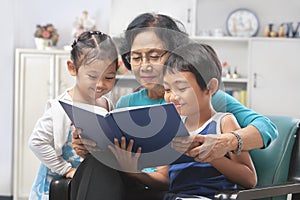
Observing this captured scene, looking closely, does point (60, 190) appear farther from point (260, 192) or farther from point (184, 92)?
point (260, 192)

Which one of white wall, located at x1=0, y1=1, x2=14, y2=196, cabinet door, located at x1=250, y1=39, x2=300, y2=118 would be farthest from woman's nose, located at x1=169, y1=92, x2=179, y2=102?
white wall, located at x1=0, y1=1, x2=14, y2=196

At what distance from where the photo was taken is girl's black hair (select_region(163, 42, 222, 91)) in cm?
179

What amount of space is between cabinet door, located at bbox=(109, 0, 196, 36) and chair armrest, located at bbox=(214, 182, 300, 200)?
2.96m

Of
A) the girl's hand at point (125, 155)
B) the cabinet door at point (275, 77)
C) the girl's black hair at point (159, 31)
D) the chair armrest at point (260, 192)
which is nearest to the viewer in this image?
the chair armrest at point (260, 192)

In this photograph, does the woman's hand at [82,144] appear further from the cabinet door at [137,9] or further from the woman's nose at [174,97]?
the cabinet door at [137,9]

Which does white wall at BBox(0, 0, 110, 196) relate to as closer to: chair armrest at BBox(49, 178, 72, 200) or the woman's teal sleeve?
chair armrest at BBox(49, 178, 72, 200)

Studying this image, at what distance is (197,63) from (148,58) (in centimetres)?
19

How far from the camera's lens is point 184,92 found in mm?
1757

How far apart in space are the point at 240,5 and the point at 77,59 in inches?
114

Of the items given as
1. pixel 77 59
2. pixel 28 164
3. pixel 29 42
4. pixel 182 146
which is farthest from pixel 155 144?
pixel 29 42

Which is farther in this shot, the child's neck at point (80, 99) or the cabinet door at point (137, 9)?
the cabinet door at point (137, 9)

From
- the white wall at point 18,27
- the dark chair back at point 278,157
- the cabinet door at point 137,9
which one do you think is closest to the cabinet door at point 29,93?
the white wall at point 18,27

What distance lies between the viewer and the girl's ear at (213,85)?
1.82m

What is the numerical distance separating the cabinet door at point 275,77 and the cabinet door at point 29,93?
157cm
